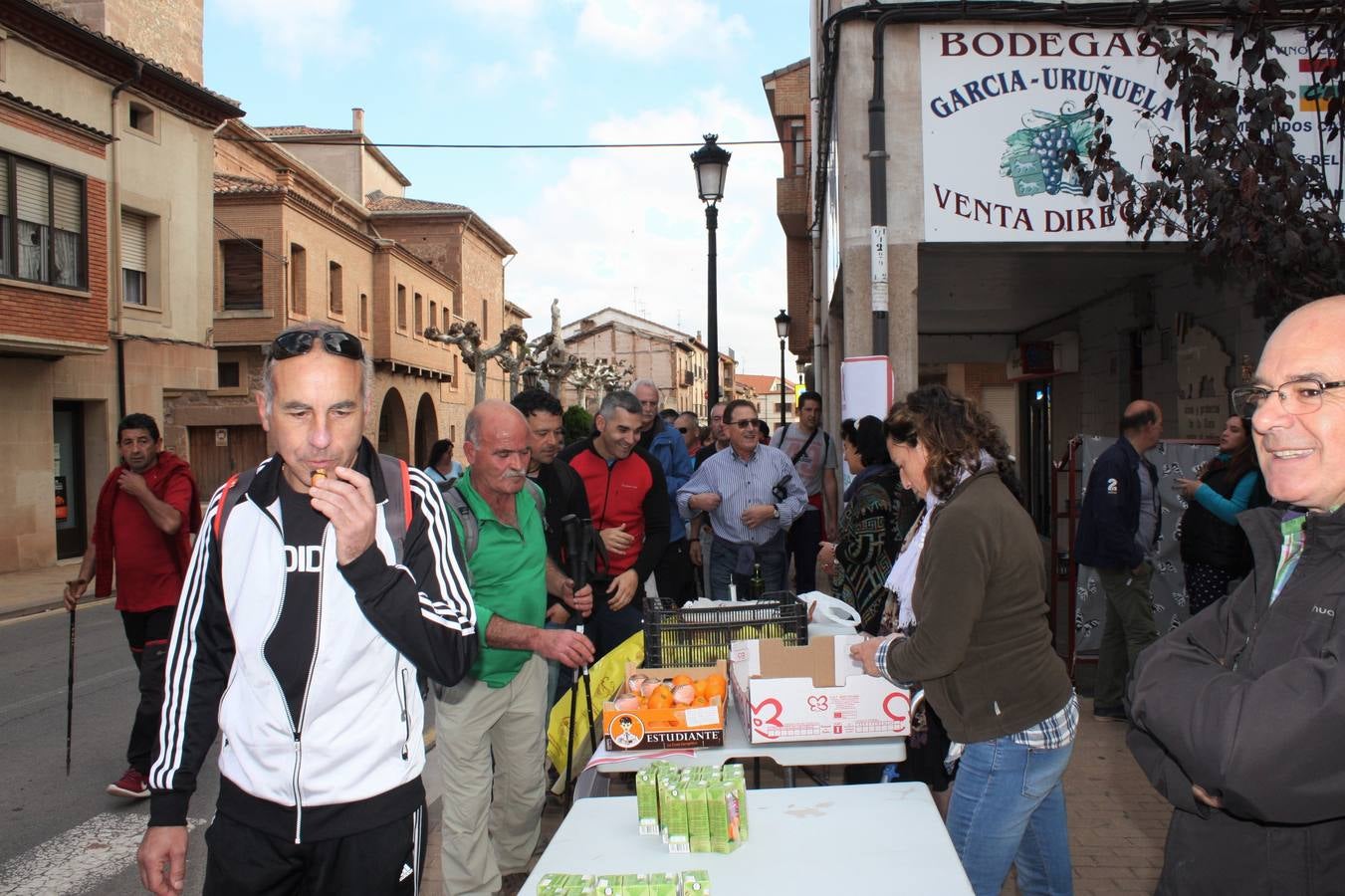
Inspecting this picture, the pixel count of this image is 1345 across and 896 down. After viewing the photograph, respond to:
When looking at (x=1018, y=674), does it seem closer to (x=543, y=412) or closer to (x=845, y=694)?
(x=845, y=694)

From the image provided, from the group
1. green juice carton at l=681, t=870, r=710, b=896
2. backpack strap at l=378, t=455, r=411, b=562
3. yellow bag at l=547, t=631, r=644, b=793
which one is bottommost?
yellow bag at l=547, t=631, r=644, b=793

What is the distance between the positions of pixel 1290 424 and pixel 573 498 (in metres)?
4.00

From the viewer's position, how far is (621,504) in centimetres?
599

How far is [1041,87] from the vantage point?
7895 mm

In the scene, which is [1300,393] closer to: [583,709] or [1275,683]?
[1275,683]

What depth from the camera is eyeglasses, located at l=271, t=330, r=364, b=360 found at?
238cm

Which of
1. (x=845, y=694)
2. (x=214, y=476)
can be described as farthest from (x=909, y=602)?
(x=214, y=476)

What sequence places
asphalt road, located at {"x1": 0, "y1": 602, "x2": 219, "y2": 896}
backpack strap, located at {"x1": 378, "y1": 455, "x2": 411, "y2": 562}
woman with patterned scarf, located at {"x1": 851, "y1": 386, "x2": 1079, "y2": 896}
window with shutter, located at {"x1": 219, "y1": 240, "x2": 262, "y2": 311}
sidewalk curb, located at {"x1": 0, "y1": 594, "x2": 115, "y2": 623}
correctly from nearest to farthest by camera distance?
backpack strap, located at {"x1": 378, "y1": 455, "x2": 411, "y2": 562} → woman with patterned scarf, located at {"x1": 851, "y1": 386, "x2": 1079, "y2": 896} → asphalt road, located at {"x1": 0, "y1": 602, "x2": 219, "y2": 896} → sidewalk curb, located at {"x1": 0, "y1": 594, "x2": 115, "y2": 623} → window with shutter, located at {"x1": 219, "y1": 240, "x2": 262, "y2": 311}

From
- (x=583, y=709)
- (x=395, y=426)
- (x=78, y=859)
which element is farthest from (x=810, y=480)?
(x=395, y=426)

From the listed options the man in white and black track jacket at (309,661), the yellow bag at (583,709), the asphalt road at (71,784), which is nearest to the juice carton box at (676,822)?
the man in white and black track jacket at (309,661)

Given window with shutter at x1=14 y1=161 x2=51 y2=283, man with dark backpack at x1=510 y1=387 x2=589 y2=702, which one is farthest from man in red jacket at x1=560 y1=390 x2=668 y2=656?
window with shutter at x1=14 y1=161 x2=51 y2=283

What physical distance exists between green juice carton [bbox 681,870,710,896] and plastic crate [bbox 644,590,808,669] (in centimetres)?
183

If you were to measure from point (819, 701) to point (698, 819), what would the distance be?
3.34 feet

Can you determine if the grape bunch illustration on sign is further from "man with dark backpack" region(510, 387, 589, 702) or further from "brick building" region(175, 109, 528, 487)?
"brick building" region(175, 109, 528, 487)
